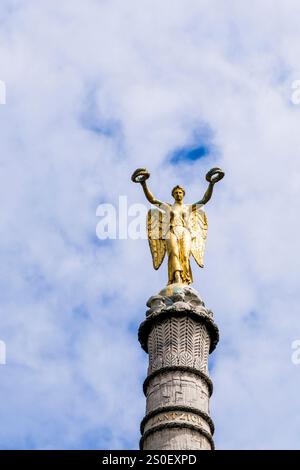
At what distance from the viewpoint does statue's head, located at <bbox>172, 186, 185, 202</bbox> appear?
20.0 metres

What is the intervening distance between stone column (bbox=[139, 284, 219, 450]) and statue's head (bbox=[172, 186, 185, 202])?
2620 mm

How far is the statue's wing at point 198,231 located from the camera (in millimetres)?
19312

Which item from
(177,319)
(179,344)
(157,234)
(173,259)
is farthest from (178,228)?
(179,344)

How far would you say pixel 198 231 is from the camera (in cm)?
1973

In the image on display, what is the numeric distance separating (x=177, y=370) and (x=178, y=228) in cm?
375

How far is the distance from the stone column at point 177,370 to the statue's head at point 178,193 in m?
2.62

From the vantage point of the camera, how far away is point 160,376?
16.4 m

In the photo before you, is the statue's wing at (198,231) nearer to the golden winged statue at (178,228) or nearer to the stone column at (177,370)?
the golden winged statue at (178,228)

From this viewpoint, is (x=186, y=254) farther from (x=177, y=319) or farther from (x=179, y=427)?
(x=179, y=427)

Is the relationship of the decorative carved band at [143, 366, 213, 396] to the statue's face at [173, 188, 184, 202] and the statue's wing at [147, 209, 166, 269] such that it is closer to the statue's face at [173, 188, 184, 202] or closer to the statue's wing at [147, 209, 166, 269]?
the statue's wing at [147, 209, 166, 269]

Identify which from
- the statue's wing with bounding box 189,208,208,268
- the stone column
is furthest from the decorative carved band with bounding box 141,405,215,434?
the statue's wing with bounding box 189,208,208,268
